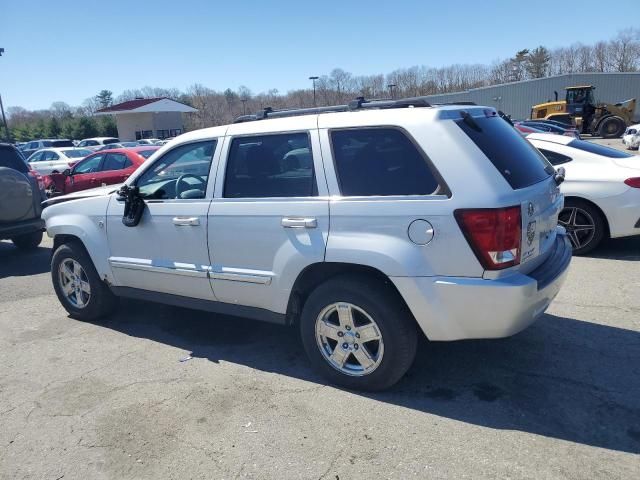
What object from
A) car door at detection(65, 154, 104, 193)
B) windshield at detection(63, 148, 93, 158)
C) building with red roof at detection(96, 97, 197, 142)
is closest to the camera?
car door at detection(65, 154, 104, 193)

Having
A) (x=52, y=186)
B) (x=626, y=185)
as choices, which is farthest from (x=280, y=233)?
(x=52, y=186)

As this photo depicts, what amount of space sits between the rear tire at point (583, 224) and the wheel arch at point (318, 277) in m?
4.14

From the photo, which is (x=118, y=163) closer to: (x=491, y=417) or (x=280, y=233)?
(x=280, y=233)

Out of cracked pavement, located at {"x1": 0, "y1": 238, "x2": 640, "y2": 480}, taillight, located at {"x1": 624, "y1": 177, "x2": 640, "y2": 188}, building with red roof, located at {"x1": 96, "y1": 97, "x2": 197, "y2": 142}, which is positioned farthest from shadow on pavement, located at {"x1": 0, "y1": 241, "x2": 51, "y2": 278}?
building with red roof, located at {"x1": 96, "y1": 97, "x2": 197, "y2": 142}

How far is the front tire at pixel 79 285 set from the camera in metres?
4.96

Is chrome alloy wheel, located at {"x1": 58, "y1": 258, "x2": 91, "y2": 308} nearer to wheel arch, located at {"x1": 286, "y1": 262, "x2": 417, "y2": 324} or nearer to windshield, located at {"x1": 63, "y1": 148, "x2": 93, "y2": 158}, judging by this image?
wheel arch, located at {"x1": 286, "y1": 262, "x2": 417, "y2": 324}

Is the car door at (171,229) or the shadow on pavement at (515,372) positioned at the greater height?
the car door at (171,229)

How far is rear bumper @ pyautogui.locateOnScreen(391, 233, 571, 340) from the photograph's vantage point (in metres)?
2.97

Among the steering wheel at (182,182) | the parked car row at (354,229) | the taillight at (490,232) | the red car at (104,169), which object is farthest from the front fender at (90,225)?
the red car at (104,169)

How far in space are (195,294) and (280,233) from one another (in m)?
1.11

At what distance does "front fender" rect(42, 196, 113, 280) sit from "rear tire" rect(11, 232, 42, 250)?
4.82 metres

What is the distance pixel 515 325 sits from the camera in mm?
3092

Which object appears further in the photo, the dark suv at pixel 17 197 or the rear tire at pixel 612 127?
the rear tire at pixel 612 127

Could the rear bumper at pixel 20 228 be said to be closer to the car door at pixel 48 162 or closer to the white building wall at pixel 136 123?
the car door at pixel 48 162
